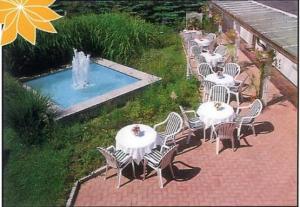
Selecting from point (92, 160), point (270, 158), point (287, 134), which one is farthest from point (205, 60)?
point (92, 160)

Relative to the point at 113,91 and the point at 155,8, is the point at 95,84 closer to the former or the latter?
the point at 113,91

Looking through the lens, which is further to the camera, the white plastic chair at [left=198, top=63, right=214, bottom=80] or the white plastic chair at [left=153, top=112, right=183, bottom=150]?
the white plastic chair at [left=198, top=63, right=214, bottom=80]

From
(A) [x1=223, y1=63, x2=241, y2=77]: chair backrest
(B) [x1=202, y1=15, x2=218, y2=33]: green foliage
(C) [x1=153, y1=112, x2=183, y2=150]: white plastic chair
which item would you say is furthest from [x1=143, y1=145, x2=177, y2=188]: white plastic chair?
(B) [x1=202, y1=15, x2=218, y2=33]: green foliage

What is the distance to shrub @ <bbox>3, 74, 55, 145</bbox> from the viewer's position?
360 inches

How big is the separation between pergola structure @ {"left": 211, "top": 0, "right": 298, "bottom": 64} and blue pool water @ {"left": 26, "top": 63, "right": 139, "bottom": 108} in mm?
4962

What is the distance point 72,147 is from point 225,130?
3912mm

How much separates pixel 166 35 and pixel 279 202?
46.1 feet

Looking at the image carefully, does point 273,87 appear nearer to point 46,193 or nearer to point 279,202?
point 279,202

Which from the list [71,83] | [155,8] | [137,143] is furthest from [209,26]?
[137,143]

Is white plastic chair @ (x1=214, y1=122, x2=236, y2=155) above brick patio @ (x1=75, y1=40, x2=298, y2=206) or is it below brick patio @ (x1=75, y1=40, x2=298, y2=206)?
above

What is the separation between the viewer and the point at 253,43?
57.8ft

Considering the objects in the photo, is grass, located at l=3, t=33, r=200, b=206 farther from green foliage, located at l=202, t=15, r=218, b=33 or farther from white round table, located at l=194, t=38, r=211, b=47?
green foliage, located at l=202, t=15, r=218, b=33

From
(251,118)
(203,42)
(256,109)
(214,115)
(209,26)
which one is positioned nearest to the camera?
A: (214,115)

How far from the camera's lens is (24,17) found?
3.27 meters
